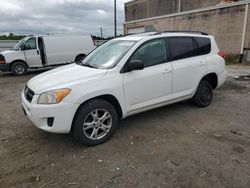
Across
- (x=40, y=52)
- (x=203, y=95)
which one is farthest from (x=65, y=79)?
(x=40, y=52)

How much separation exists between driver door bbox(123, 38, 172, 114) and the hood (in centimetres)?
54

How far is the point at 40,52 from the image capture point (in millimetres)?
10727

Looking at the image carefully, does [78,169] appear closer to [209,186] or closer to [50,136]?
[50,136]

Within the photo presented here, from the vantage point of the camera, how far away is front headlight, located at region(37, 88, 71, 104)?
117 inches

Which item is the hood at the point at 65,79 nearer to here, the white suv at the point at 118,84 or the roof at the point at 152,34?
the white suv at the point at 118,84

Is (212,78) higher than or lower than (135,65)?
lower

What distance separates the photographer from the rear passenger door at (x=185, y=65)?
13.7ft

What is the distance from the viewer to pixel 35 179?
261 centimetres

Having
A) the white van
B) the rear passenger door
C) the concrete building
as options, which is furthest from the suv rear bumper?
the rear passenger door

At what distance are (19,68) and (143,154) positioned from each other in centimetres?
965

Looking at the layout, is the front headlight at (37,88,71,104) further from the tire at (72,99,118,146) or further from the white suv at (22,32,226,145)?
the tire at (72,99,118,146)

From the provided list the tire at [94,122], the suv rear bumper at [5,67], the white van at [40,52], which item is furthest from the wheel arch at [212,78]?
the suv rear bumper at [5,67]

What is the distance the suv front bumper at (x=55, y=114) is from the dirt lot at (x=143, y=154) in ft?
1.45

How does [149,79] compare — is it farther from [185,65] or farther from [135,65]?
[185,65]
